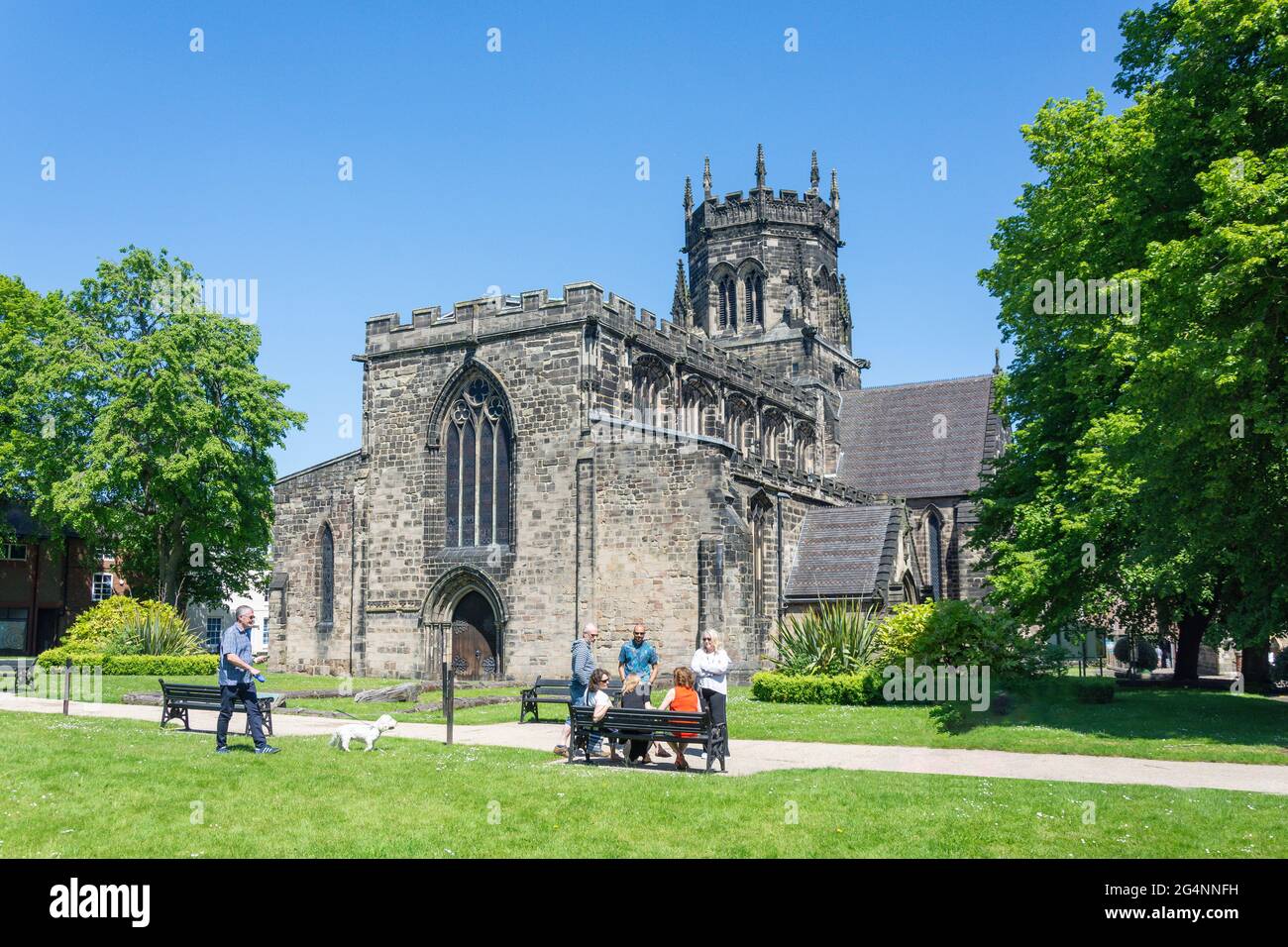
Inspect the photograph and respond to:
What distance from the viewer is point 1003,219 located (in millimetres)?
27672

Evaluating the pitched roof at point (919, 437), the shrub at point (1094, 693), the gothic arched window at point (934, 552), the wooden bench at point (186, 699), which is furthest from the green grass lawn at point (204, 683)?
the pitched roof at point (919, 437)

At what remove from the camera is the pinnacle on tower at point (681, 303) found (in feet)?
179

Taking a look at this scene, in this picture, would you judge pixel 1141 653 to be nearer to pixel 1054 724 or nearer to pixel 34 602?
pixel 1054 724

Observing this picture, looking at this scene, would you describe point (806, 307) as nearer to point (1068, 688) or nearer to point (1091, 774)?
point (1068, 688)

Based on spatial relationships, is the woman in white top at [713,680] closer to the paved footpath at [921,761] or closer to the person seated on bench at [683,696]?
the person seated on bench at [683,696]

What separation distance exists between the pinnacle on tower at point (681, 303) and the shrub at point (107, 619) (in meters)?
27.9

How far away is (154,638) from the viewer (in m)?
33.5

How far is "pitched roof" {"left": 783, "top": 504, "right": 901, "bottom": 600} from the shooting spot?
3391cm

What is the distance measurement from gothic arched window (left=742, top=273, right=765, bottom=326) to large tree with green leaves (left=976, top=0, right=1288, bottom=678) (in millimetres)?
26604

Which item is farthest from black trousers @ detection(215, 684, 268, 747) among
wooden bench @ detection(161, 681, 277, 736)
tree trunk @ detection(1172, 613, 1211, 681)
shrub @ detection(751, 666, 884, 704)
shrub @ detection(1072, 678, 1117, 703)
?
tree trunk @ detection(1172, 613, 1211, 681)

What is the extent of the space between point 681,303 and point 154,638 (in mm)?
29945

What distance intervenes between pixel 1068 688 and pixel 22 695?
77.7 feet
